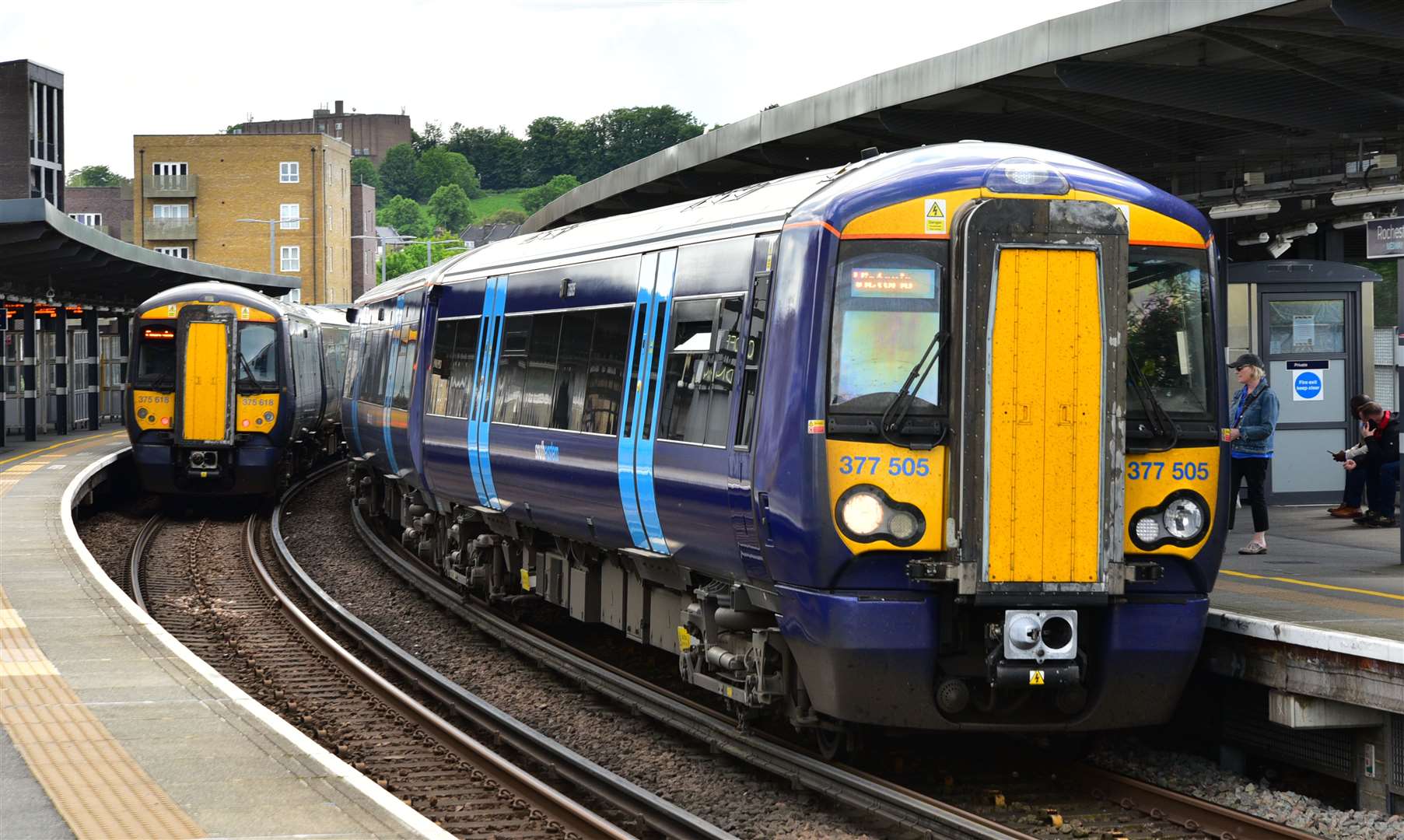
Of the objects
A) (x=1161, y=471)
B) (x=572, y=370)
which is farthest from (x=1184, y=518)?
(x=572, y=370)

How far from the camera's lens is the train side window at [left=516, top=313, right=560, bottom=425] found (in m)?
12.3

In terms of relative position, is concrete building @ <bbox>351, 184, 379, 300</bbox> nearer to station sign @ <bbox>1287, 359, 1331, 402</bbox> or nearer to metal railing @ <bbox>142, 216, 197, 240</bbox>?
metal railing @ <bbox>142, 216, 197, 240</bbox>

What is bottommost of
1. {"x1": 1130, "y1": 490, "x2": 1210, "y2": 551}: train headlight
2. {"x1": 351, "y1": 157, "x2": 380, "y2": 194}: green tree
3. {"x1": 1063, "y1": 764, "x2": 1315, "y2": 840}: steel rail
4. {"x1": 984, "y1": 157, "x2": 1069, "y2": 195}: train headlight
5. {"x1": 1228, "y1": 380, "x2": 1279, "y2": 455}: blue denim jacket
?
{"x1": 1063, "y1": 764, "x2": 1315, "y2": 840}: steel rail

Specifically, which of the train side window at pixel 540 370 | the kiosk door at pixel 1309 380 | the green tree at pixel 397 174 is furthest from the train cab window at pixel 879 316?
the green tree at pixel 397 174

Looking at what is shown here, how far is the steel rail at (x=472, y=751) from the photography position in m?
8.43

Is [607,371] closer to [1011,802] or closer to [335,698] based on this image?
[335,698]

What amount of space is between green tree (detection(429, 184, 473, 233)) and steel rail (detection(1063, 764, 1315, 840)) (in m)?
158

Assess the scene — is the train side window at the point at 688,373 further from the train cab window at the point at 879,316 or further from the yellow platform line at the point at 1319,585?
the yellow platform line at the point at 1319,585

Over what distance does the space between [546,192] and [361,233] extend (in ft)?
192

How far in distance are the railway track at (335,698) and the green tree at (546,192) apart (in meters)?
137

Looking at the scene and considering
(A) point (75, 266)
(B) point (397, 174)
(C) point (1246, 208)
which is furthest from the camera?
(B) point (397, 174)

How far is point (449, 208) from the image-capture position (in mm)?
164000

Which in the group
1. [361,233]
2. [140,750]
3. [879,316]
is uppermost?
[361,233]

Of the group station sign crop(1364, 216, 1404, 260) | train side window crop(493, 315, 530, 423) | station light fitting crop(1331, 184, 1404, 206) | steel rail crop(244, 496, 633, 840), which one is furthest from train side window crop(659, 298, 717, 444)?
station light fitting crop(1331, 184, 1404, 206)
